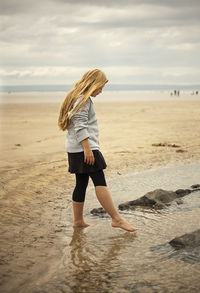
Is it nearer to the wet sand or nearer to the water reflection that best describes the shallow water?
the water reflection

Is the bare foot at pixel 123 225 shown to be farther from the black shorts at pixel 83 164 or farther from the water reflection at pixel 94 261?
the black shorts at pixel 83 164

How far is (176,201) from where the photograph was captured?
5438 millimetres

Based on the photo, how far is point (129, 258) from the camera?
364cm

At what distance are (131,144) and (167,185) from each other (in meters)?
4.34

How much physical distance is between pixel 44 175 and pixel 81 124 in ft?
10.9

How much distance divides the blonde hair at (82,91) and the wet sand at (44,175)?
4.18 feet

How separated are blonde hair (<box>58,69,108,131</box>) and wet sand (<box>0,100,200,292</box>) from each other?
1273 mm

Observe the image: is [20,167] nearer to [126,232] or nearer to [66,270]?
[126,232]

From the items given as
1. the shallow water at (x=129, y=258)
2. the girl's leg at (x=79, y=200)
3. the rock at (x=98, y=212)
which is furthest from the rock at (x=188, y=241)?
the rock at (x=98, y=212)

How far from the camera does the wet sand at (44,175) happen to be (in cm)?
371

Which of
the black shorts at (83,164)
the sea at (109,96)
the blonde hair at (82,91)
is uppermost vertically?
the blonde hair at (82,91)

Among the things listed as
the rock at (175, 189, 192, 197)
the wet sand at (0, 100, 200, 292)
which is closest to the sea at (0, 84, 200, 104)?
the wet sand at (0, 100, 200, 292)

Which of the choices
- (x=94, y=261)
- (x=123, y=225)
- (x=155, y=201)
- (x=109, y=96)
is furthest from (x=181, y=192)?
(x=109, y=96)

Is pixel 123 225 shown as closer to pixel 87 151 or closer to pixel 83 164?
pixel 83 164
